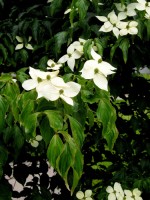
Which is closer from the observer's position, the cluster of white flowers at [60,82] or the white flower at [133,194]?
the cluster of white flowers at [60,82]

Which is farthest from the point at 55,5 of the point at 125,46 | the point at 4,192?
the point at 4,192

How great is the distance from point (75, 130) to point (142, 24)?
775 mm

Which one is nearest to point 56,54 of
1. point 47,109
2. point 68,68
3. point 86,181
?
point 68,68

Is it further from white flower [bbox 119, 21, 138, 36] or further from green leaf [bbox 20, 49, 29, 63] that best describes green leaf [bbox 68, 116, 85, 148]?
green leaf [bbox 20, 49, 29, 63]

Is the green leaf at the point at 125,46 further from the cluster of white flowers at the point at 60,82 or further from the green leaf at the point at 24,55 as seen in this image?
the green leaf at the point at 24,55

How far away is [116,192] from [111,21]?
0.74 meters

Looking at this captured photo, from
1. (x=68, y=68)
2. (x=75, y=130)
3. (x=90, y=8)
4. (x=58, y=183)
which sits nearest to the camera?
(x=75, y=130)

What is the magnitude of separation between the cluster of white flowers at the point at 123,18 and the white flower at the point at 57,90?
2.01ft

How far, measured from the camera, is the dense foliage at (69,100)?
101 centimetres

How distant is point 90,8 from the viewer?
179 cm

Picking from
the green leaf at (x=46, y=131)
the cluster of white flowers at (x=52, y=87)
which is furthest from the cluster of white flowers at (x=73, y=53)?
the green leaf at (x=46, y=131)

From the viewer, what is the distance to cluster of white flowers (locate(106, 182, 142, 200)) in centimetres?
186

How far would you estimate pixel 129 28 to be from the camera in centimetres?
161

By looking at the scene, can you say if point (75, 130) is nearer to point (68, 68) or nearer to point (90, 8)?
point (68, 68)
